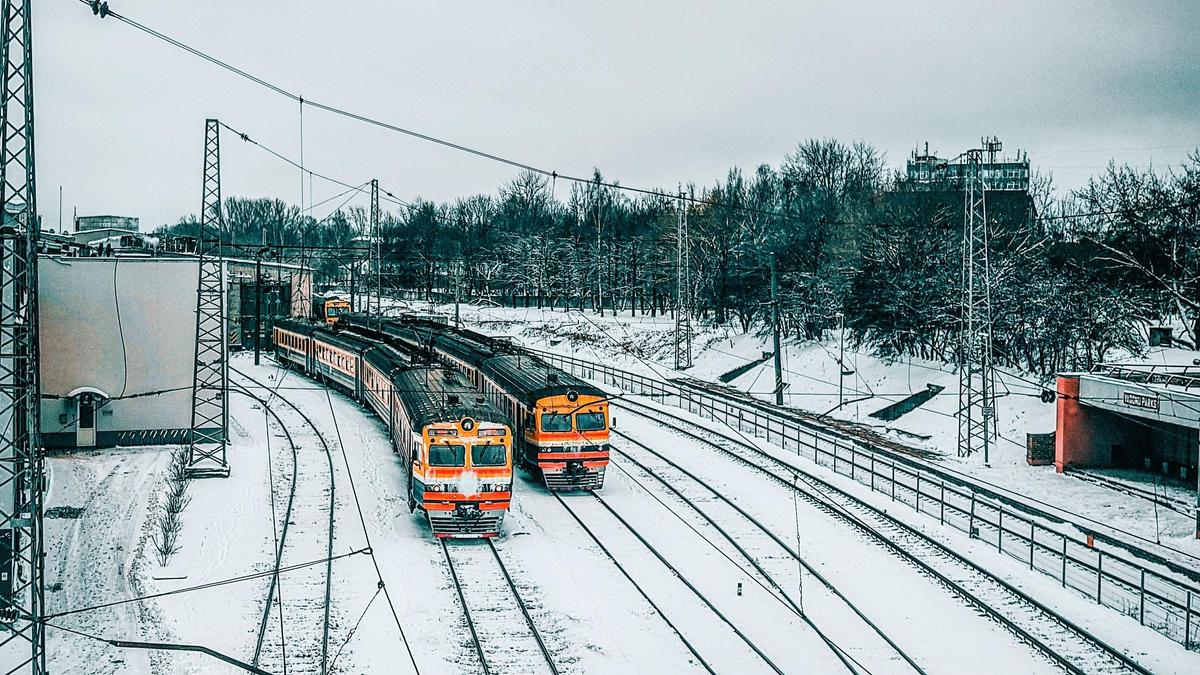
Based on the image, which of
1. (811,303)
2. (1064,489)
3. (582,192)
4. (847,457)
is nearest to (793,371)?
(811,303)

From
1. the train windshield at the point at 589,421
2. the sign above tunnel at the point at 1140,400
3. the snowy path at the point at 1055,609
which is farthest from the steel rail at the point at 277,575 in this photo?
the sign above tunnel at the point at 1140,400

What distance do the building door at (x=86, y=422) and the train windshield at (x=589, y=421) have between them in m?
15.9

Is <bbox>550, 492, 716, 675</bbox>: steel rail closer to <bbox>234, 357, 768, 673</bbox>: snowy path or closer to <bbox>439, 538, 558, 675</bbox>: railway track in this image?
<bbox>234, 357, 768, 673</bbox>: snowy path

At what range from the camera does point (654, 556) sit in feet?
63.8

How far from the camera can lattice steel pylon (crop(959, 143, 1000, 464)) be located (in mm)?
29750

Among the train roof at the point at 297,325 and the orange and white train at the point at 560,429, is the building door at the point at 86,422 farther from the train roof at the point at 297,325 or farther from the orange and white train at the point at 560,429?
the train roof at the point at 297,325

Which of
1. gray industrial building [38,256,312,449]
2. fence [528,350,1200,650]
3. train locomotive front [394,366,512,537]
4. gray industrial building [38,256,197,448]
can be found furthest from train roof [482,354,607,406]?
gray industrial building [38,256,197,448]

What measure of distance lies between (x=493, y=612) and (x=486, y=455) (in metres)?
4.23

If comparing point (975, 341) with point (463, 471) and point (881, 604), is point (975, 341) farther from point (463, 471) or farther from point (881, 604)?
point (463, 471)

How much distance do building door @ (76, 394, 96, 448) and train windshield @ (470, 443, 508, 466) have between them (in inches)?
637

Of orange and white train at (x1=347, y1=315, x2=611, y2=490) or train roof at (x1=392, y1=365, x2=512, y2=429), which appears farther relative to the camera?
orange and white train at (x1=347, y1=315, x2=611, y2=490)

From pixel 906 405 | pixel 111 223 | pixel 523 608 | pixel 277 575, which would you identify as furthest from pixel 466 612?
pixel 111 223

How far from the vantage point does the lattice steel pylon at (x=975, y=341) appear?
29.8 meters

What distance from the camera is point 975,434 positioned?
32.0 meters
